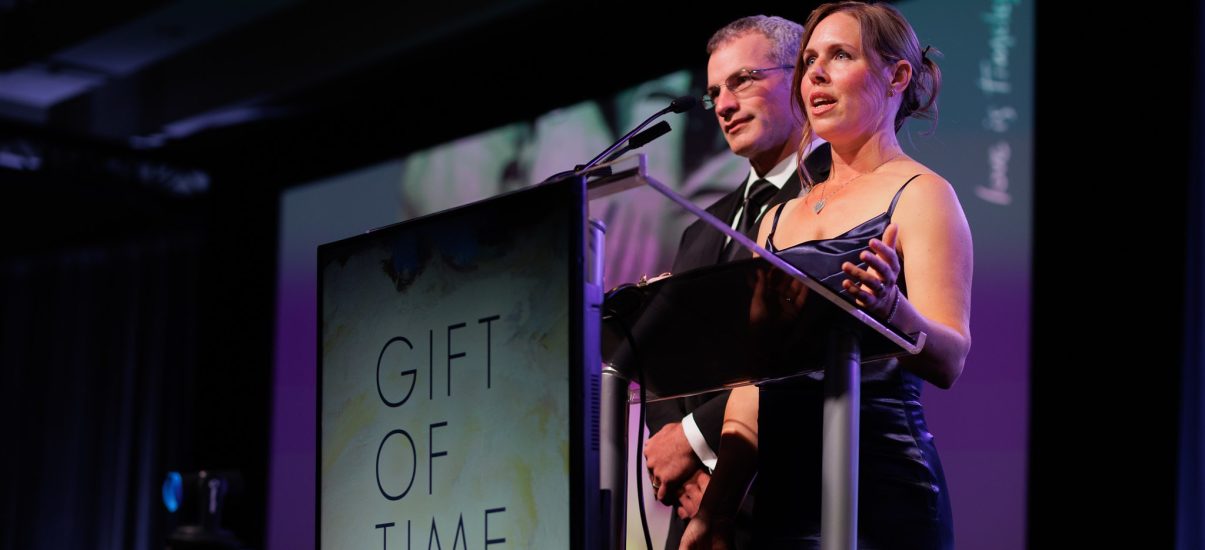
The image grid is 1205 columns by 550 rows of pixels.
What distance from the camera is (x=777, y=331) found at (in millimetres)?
1294

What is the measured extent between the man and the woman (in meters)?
0.17

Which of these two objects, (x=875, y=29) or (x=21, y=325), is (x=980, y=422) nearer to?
(x=875, y=29)

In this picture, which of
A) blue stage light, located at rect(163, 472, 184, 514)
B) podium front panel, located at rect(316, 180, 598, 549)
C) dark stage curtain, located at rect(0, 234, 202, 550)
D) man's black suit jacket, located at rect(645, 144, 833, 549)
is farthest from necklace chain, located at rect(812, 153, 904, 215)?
dark stage curtain, located at rect(0, 234, 202, 550)

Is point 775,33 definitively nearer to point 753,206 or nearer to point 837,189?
point 753,206

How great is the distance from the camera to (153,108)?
7172 mm

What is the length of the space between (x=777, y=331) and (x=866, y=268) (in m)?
0.11

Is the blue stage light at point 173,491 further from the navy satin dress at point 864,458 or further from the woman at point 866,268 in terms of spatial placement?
the navy satin dress at point 864,458

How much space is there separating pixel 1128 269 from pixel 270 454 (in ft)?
14.0

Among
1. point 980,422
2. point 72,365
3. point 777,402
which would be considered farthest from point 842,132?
point 72,365

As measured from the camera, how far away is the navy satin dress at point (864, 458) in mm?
1460

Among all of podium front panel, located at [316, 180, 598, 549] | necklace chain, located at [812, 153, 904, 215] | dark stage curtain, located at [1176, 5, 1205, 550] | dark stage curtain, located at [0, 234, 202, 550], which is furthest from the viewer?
dark stage curtain, located at [0, 234, 202, 550]

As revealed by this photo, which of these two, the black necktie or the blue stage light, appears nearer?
the blue stage light

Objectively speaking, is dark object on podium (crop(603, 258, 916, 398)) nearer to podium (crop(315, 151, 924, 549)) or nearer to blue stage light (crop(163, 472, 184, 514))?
podium (crop(315, 151, 924, 549))

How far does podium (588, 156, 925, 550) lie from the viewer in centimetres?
123
